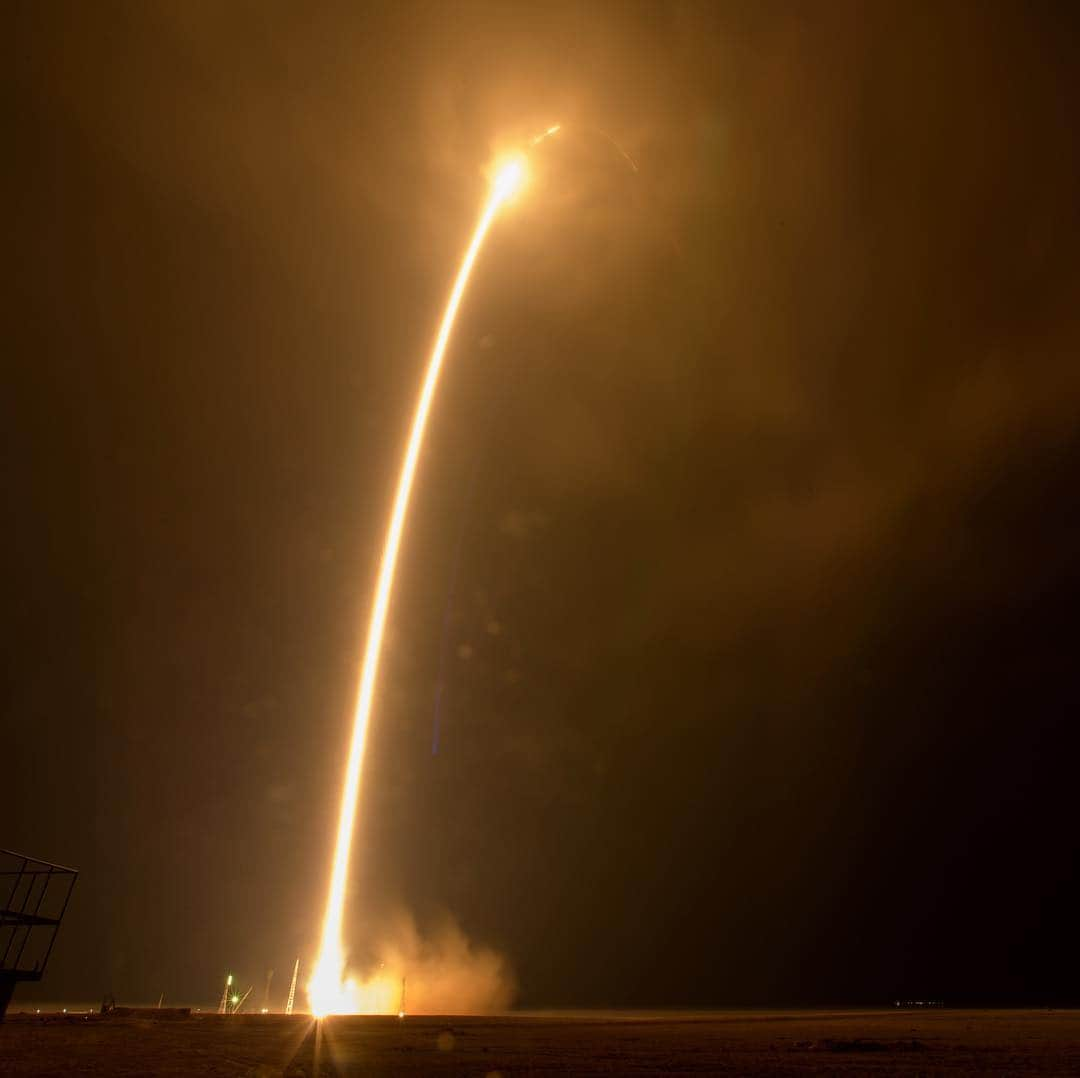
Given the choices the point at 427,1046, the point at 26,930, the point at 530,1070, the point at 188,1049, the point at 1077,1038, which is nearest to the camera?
the point at 26,930

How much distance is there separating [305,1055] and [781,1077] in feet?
42.9

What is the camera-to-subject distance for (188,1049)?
27.6 metres

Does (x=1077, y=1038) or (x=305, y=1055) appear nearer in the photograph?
(x=305, y=1055)

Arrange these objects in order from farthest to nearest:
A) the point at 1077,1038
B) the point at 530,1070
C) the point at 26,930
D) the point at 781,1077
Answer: the point at 1077,1038, the point at 530,1070, the point at 781,1077, the point at 26,930

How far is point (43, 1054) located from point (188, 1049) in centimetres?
421

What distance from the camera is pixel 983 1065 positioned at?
21609 millimetres

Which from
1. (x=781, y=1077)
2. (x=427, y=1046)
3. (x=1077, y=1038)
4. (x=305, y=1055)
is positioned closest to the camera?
(x=781, y=1077)

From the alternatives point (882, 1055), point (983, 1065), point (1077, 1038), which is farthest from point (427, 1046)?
point (1077, 1038)

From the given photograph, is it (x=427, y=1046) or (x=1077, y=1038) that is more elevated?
(x=1077, y=1038)

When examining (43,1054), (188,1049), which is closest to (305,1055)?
(188,1049)

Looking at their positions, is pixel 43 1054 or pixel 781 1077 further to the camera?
pixel 43 1054

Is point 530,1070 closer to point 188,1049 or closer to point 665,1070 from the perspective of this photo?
point 665,1070

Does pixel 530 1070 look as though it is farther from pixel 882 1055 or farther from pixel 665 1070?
pixel 882 1055

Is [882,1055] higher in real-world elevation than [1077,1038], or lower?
lower
